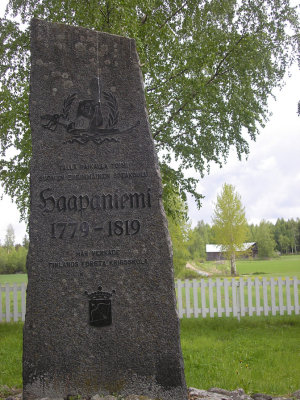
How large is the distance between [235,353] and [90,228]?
3.88 meters

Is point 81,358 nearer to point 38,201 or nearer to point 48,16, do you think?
point 38,201

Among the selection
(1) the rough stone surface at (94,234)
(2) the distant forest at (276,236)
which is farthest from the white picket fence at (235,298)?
(2) the distant forest at (276,236)

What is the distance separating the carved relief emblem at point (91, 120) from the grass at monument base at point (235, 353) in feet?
10.4

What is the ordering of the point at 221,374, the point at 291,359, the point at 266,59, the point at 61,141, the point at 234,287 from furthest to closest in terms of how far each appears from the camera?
the point at 266,59
the point at 234,287
the point at 291,359
the point at 221,374
the point at 61,141

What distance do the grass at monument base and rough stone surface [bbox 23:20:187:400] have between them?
1441 mm

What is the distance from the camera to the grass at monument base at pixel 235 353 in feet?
16.2

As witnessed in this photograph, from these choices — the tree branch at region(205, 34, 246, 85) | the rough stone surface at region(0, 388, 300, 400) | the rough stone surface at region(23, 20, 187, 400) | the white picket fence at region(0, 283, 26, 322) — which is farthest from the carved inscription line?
the tree branch at region(205, 34, 246, 85)

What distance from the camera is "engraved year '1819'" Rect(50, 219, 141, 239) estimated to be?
396 centimetres

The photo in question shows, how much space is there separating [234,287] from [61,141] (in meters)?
7.26

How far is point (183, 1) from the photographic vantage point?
10586 mm

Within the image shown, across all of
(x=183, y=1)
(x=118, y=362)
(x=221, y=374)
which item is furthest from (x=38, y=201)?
(x=183, y=1)

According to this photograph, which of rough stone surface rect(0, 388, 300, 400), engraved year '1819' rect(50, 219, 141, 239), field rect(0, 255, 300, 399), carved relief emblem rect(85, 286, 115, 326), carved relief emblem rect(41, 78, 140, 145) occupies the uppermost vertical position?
carved relief emblem rect(41, 78, 140, 145)

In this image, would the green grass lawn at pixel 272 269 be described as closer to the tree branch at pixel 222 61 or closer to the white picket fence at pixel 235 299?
the white picket fence at pixel 235 299

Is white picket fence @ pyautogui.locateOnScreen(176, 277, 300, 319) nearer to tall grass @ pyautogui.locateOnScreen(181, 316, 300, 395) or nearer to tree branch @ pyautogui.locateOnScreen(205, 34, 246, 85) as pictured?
tall grass @ pyautogui.locateOnScreen(181, 316, 300, 395)
